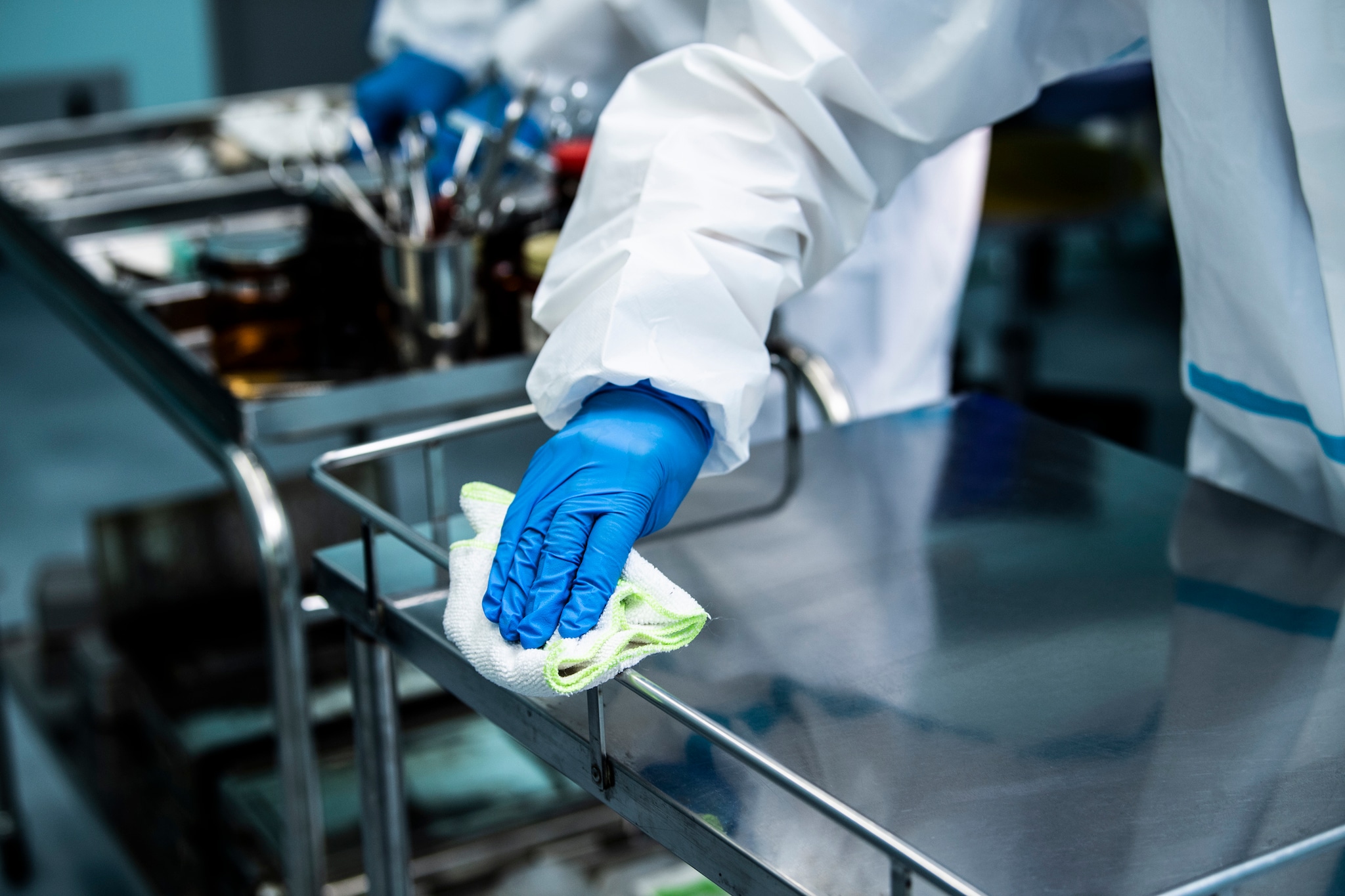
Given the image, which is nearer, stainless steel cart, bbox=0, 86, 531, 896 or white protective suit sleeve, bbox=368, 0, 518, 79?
stainless steel cart, bbox=0, 86, 531, 896

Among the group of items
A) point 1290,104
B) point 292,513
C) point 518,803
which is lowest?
point 518,803

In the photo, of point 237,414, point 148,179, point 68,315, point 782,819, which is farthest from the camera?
point 148,179

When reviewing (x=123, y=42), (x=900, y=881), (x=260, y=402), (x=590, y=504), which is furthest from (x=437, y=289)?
(x=123, y=42)

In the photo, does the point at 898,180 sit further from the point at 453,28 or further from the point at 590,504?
the point at 453,28

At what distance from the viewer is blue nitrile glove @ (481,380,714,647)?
1.96 ft

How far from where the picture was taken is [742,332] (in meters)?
0.74

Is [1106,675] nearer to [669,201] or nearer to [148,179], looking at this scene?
[669,201]

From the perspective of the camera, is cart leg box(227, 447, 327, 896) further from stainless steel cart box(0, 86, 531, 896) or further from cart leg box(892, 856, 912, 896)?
cart leg box(892, 856, 912, 896)

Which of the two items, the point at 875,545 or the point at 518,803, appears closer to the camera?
the point at 875,545

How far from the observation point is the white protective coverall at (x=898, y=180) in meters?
0.72

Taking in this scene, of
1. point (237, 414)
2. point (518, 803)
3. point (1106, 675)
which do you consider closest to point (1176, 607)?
point (1106, 675)

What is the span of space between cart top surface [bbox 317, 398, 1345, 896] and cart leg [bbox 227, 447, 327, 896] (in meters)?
0.19

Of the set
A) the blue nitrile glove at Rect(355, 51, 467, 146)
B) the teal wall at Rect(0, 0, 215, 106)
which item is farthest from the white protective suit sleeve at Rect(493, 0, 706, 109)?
the teal wall at Rect(0, 0, 215, 106)

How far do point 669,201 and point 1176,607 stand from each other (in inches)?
13.5
